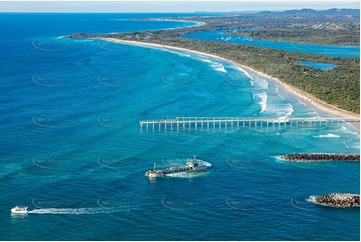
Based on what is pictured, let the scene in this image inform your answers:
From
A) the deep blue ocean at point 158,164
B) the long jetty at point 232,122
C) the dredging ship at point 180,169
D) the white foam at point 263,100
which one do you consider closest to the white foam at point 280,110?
the deep blue ocean at point 158,164

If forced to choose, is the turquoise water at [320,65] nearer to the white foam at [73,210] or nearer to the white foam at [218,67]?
the white foam at [218,67]

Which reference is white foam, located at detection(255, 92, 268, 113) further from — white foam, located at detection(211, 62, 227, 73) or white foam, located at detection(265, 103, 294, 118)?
white foam, located at detection(211, 62, 227, 73)

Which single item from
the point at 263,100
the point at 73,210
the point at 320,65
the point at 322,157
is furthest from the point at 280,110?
the point at 320,65

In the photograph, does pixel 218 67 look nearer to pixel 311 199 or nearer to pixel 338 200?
pixel 311 199

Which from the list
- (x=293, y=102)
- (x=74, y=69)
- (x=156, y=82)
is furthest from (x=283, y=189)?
(x=74, y=69)

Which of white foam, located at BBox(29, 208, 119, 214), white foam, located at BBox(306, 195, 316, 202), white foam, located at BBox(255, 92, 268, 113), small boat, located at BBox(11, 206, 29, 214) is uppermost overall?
small boat, located at BBox(11, 206, 29, 214)

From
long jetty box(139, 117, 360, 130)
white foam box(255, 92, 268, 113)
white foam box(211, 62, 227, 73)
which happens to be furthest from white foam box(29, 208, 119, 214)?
white foam box(211, 62, 227, 73)
